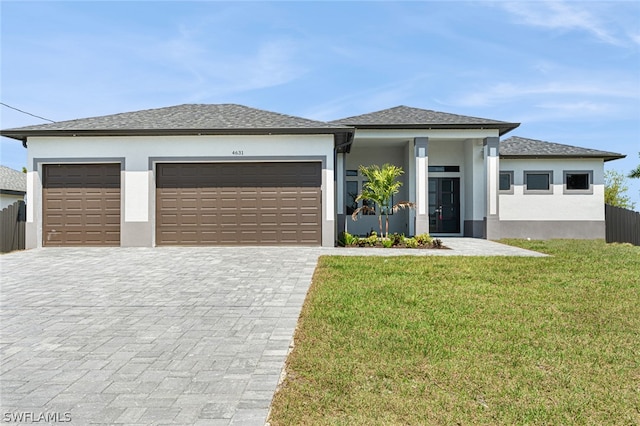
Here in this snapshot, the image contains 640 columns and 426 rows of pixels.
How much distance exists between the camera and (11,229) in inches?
523

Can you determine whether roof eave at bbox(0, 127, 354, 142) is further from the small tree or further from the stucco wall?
the small tree

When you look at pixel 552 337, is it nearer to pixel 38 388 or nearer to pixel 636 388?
pixel 636 388

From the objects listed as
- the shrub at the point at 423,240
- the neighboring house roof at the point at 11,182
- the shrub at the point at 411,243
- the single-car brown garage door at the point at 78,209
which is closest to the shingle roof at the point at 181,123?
the single-car brown garage door at the point at 78,209

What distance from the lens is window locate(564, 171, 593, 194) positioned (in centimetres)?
1856

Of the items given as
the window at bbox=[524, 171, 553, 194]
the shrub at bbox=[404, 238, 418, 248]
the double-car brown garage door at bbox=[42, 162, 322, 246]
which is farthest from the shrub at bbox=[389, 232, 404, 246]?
the window at bbox=[524, 171, 553, 194]

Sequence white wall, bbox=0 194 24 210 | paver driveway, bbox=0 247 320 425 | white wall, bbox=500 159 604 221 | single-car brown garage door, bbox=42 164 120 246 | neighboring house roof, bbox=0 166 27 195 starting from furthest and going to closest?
1. neighboring house roof, bbox=0 166 27 195
2. white wall, bbox=0 194 24 210
3. white wall, bbox=500 159 604 221
4. single-car brown garage door, bbox=42 164 120 246
5. paver driveway, bbox=0 247 320 425

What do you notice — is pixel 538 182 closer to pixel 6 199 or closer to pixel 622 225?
pixel 622 225

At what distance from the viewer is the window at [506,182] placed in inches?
732

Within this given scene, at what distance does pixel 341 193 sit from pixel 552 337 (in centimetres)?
1300

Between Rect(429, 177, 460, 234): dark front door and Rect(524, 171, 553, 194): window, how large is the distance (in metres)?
3.17

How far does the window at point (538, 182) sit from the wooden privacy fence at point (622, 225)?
8.47 ft

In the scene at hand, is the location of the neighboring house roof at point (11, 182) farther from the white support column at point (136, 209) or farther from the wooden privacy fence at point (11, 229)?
the white support column at point (136, 209)

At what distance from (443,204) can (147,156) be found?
1247 cm

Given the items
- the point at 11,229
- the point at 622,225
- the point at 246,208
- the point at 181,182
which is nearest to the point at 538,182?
the point at 622,225
